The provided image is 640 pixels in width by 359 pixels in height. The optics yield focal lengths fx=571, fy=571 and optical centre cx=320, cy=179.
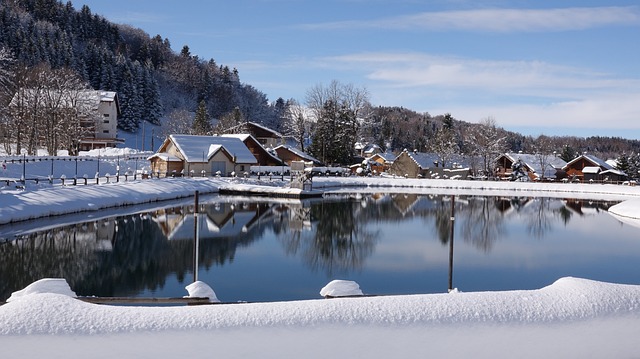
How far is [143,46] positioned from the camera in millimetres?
124250

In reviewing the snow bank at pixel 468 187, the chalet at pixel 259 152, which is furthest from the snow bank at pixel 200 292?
the chalet at pixel 259 152

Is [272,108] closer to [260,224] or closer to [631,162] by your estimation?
[631,162]

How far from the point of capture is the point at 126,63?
301 feet

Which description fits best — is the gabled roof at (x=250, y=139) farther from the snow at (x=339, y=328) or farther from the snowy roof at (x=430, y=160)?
the snow at (x=339, y=328)

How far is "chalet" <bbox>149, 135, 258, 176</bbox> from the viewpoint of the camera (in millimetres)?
49875

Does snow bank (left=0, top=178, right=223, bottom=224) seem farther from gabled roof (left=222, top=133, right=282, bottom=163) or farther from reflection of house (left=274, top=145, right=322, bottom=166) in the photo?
reflection of house (left=274, top=145, right=322, bottom=166)

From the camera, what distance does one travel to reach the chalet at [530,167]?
71750 millimetres

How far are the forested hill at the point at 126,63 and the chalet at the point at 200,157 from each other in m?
19.9

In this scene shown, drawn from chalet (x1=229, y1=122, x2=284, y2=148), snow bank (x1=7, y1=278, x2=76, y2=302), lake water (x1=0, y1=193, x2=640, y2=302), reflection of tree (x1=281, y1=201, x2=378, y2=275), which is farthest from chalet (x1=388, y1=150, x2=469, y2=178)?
snow bank (x1=7, y1=278, x2=76, y2=302)

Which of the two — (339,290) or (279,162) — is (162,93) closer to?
(279,162)

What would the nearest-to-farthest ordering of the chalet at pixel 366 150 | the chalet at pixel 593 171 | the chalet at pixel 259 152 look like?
1. the chalet at pixel 259 152
2. the chalet at pixel 593 171
3. the chalet at pixel 366 150

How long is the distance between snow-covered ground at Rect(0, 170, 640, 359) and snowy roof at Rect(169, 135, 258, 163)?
4319 centimetres

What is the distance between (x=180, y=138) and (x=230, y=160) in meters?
4.88

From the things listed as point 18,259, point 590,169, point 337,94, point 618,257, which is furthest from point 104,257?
point 590,169
